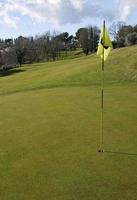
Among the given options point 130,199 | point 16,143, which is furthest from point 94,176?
point 16,143

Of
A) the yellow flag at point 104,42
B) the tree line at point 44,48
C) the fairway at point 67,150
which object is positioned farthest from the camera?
the tree line at point 44,48

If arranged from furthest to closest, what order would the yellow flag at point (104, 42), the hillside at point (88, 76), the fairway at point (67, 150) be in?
1. the hillside at point (88, 76)
2. the yellow flag at point (104, 42)
3. the fairway at point (67, 150)

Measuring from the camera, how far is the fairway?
6747 mm

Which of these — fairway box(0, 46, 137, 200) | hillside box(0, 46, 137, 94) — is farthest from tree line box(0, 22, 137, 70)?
fairway box(0, 46, 137, 200)

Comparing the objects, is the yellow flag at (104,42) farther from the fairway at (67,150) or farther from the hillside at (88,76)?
the hillside at (88,76)

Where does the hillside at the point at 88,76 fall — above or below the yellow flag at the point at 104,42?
→ below

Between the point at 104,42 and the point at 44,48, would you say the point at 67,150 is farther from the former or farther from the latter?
the point at 44,48

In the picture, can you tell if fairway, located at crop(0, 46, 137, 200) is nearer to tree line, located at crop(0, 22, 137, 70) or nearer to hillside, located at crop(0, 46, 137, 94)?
hillside, located at crop(0, 46, 137, 94)

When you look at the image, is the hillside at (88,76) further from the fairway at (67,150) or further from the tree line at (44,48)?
the tree line at (44,48)

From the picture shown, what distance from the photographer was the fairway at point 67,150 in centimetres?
675

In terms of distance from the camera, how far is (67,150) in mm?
8914

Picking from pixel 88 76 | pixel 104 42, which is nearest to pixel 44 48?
pixel 88 76

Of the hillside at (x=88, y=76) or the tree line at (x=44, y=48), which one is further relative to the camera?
the tree line at (x=44, y=48)

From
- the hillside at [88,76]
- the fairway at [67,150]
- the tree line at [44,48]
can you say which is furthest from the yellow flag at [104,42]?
the tree line at [44,48]
